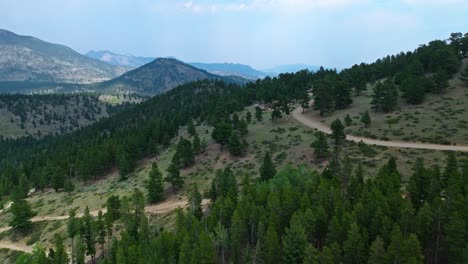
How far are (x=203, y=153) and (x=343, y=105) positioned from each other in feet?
204

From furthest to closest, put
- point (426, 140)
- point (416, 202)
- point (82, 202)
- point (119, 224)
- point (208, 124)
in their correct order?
point (208, 124)
point (82, 202)
point (426, 140)
point (119, 224)
point (416, 202)

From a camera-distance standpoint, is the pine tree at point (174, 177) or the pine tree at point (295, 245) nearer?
the pine tree at point (295, 245)

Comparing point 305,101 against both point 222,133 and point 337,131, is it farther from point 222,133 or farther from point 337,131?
point 337,131

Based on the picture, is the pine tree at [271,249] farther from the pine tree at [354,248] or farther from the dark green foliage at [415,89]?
the dark green foliage at [415,89]

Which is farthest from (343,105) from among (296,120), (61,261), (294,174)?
(61,261)

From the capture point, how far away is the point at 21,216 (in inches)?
4424

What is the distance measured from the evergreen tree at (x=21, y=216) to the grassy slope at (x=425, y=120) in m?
107

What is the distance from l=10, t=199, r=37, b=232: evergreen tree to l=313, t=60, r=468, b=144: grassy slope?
10677 centimetres

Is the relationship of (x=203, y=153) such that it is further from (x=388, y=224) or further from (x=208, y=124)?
(x=388, y=224)

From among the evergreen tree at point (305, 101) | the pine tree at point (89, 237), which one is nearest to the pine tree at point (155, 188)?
the pine tree at point (89, 237)

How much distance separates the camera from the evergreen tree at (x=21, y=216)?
11181 centimetres

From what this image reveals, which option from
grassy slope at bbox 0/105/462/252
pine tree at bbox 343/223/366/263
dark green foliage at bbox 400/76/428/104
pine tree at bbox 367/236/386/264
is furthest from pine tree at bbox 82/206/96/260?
dark green foliage at bbox 400/76/428/104

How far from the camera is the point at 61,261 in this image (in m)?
77.8

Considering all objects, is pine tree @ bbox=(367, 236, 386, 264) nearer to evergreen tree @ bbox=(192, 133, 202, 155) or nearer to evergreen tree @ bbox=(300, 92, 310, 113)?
evergreen tree @ bbox=(192, 133, 202, 155)
